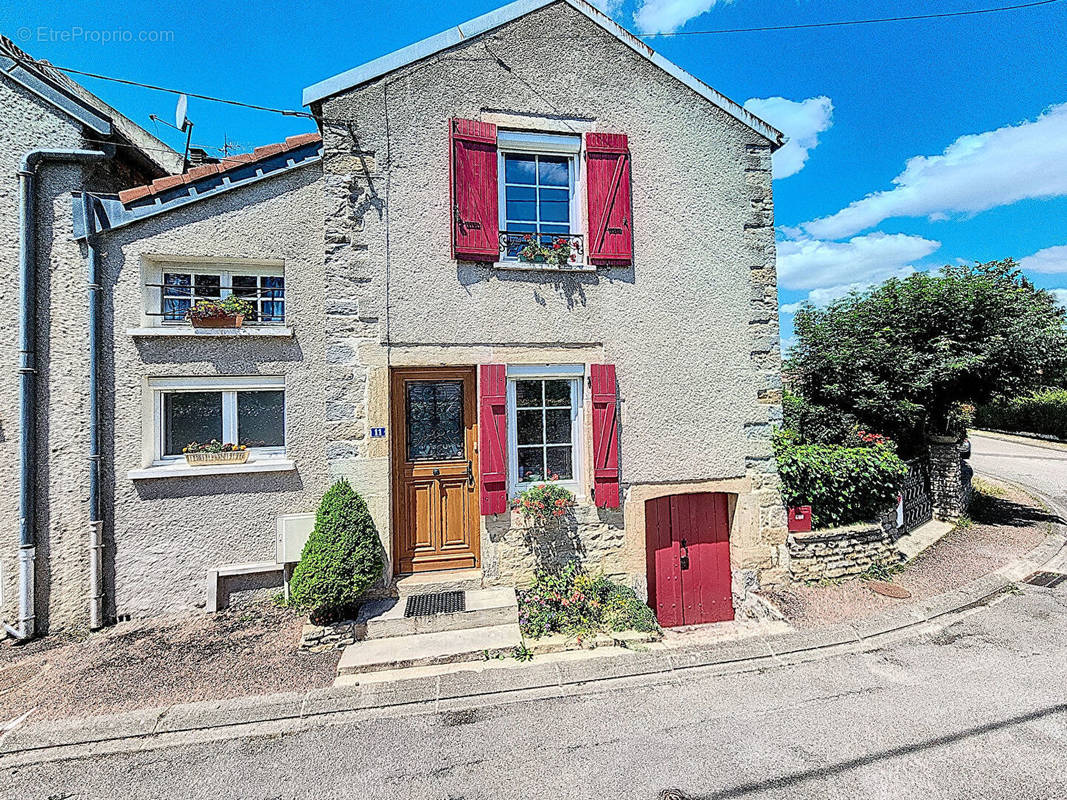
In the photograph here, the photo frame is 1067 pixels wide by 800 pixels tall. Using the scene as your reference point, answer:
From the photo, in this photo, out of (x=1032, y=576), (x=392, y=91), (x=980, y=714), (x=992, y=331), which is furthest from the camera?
(x=992, y=331)

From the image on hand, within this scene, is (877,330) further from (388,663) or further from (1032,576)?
(388,663)

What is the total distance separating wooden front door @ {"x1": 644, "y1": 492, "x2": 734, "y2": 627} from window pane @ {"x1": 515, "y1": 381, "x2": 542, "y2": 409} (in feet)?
6.46

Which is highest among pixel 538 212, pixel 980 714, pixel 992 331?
pixel 538 212

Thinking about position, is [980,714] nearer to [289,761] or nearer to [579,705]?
[579,705]

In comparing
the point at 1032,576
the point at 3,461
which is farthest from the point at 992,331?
the point at 3,461

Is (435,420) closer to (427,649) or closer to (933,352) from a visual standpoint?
(427,649)

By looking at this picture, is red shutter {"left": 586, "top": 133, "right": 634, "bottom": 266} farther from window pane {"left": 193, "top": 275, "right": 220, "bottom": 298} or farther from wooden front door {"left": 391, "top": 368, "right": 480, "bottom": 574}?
window pane {"left": 193, "top": 275, "right": 220, "bottom": 298}

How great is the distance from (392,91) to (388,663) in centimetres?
616

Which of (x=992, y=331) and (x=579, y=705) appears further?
(x=992, y=331)

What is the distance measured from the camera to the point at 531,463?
5.99 metres

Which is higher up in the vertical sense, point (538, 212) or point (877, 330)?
point (538, 212)

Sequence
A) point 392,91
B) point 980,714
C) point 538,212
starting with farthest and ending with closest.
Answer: point 538,212, point 392,91, point 980,714

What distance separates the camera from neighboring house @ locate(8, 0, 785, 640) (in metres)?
5.38

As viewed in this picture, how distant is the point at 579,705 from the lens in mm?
4117
